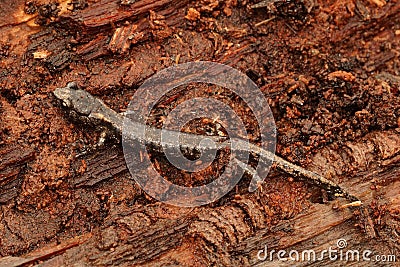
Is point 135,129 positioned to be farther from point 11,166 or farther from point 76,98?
point 11,166

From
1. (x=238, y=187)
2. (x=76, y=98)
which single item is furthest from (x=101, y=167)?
(x=238, y=187)

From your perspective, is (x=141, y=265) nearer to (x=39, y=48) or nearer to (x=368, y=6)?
(x=39, y=48)

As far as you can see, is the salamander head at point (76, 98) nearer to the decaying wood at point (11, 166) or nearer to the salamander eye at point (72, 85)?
the salamander eye at point (72, 85)

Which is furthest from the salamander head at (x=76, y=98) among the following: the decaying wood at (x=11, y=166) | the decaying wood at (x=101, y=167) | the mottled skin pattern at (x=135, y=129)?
the decaying wood at (x=11, y=166)

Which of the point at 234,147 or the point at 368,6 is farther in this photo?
the point at 368,6

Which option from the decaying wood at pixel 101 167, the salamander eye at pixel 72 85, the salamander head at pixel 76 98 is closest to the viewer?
the decaying wood at pixel 101 167

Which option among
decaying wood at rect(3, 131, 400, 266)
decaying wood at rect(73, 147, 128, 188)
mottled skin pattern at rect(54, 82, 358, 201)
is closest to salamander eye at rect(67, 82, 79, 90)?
mottled skin pattern at rect(54, 82, 358, 201)

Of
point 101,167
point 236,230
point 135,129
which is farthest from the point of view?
point 135,129

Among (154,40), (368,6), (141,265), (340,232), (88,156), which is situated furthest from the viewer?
(368,6)

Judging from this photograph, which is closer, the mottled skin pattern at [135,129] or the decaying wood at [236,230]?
the decaying wood at [236,230]

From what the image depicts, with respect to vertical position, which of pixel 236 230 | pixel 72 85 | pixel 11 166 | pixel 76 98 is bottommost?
pixel 11 166

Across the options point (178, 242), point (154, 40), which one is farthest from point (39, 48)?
point (178, 242)
